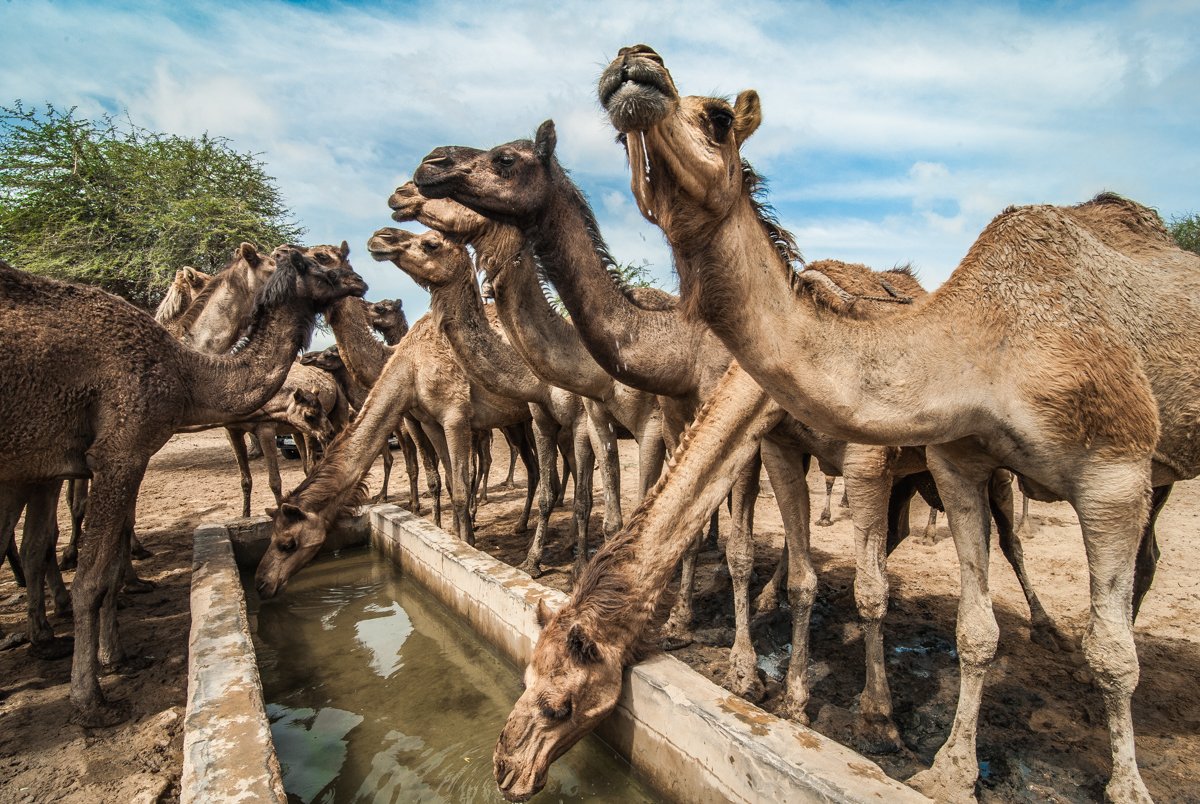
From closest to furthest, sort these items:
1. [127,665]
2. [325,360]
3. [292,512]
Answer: [127,665] < [292,512] < [325,360]

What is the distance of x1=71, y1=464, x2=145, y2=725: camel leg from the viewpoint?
396 cm

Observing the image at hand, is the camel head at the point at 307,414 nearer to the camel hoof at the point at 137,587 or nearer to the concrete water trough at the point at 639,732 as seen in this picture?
the camel hoof at the point at 137,587

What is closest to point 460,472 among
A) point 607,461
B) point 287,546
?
point 287,546

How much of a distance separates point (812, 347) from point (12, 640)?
21.3 feet

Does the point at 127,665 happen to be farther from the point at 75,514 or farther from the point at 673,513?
the point at 673,513

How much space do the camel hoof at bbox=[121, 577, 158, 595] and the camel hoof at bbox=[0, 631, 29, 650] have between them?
1155 mm

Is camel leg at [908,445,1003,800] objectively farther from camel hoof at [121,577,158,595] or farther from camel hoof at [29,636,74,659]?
camel hoof at [121,577,158,595]

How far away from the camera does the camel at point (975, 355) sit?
2230 mm

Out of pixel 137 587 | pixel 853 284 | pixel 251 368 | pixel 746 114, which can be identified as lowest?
pixel 137 587

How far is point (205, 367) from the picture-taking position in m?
5.38

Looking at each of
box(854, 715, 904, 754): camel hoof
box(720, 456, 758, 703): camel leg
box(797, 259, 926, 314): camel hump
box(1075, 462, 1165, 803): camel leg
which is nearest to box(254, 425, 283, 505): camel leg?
box(720, 456, 758, 703): camel leg

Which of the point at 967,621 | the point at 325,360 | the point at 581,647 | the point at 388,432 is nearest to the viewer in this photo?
the point at 967,621

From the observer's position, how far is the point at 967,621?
2.93 meters

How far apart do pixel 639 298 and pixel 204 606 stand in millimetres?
4049
